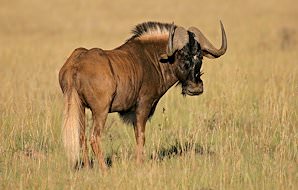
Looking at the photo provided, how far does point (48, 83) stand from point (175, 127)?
487 centimetres

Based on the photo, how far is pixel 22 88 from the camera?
1166 centimetres

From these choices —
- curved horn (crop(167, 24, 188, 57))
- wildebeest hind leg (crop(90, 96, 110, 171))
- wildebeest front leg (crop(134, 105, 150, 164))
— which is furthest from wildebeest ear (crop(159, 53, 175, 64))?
wildebeest hind leg (crop(90, 96, 110, 171))

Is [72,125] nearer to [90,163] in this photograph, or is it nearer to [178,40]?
[90,163]

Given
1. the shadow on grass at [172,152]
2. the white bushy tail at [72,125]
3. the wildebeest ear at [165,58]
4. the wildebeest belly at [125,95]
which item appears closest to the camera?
the white bushy tail at [72,125]

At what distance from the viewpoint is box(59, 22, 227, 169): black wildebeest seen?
21.7 feet

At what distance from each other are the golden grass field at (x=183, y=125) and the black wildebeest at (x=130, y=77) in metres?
0.41

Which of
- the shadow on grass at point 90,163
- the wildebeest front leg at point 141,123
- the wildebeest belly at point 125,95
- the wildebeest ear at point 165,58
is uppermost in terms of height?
the wildebeest ear at point 165,58

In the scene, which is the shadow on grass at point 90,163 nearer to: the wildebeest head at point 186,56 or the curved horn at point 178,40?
the wildebeest head at point 186,56

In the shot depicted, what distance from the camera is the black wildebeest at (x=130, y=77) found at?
6.62m

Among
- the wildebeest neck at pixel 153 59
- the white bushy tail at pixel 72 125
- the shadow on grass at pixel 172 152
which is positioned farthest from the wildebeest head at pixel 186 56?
the white bushy tail at pixel 72 125

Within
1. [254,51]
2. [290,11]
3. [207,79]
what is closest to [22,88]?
[207,79]

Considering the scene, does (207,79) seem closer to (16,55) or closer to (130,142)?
(130,142)

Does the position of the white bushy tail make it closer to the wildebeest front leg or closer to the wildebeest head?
the wildebeest front leg

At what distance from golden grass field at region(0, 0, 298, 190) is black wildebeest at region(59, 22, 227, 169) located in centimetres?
41
